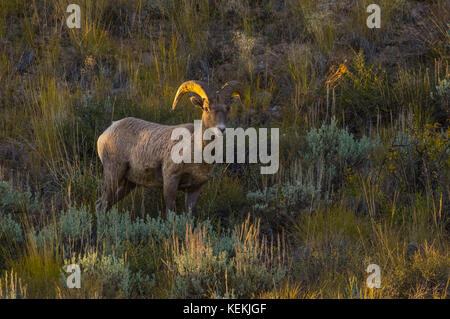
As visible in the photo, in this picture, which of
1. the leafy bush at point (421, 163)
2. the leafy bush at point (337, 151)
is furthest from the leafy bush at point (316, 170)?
the leafy bush at point (421, 163)

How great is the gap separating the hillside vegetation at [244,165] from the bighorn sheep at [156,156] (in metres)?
0.34

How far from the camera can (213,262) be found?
5.81m

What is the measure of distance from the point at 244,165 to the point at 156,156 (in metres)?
1.92

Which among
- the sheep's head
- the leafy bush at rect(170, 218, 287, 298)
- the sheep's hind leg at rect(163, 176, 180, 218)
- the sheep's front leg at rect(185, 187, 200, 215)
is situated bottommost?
the leafy bush at rect(170, 218, 287, 298)

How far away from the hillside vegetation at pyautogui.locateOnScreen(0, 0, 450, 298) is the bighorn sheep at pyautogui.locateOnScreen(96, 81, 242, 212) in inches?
13.3

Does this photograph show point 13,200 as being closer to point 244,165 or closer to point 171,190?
point 171,190

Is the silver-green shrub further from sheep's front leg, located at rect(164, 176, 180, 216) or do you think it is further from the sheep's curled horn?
the sheep's curled horn

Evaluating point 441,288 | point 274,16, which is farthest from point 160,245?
point 274,16

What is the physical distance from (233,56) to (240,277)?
6.72 m

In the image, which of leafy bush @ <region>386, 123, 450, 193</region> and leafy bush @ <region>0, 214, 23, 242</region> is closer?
→ leafy bush @ <region>0, 214, 23, 242</region>

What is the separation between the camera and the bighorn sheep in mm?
7078

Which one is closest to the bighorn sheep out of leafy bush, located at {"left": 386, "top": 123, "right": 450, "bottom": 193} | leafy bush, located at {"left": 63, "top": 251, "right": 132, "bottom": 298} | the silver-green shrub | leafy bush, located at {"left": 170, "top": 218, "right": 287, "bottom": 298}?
the silver-green shrub

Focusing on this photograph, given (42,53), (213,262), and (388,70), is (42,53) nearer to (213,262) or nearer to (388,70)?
(388,70)

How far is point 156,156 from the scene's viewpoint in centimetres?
738
